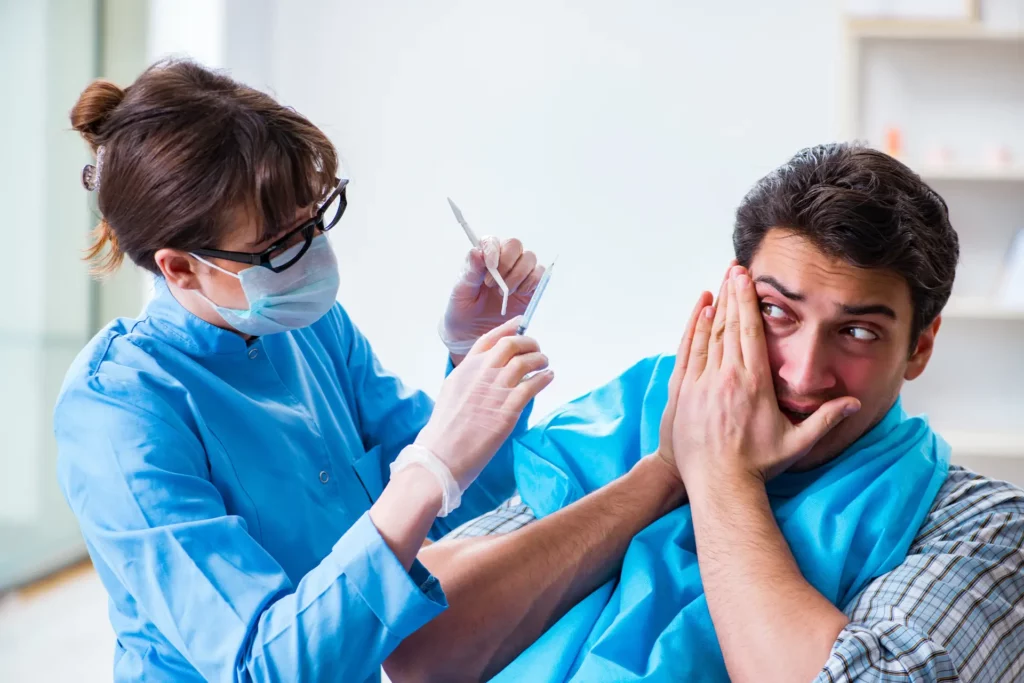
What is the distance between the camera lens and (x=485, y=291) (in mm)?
1840

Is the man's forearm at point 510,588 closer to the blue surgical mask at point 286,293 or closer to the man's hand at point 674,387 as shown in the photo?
the man's hand at point 674,387

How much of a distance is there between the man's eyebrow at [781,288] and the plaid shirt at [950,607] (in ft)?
1.17

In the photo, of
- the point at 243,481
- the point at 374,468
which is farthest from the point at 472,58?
the point at 243,481

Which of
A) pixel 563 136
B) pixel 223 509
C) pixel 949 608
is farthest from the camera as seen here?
pixel 563 136

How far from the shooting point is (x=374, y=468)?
173cm

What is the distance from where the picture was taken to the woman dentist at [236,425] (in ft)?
4.03

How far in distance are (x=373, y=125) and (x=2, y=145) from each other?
1.38m

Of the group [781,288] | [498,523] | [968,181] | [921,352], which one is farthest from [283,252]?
[968,181]

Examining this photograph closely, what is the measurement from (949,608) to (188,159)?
1.18m

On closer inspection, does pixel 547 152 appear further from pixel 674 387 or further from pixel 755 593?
pixel 755 593

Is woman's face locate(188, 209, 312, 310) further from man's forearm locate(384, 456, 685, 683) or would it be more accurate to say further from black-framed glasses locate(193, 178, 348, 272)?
man's forearm locate(384, 456, 685, 683)

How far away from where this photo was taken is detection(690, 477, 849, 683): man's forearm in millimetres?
1167

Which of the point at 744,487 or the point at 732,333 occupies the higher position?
the point at 732,333

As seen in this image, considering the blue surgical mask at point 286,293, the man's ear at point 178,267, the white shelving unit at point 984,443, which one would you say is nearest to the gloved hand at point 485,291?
the blue surgical mask at point 286,293
